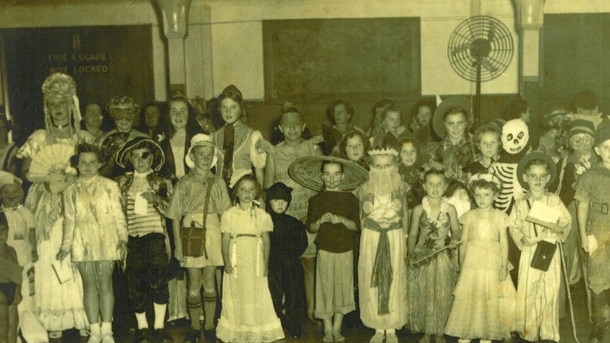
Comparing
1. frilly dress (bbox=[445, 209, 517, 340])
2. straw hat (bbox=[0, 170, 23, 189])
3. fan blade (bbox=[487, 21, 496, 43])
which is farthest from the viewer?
fan blade (bbox=[487, 21, 496, 43])

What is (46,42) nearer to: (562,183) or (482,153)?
(482,153)

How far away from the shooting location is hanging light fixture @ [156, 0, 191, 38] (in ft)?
22.7

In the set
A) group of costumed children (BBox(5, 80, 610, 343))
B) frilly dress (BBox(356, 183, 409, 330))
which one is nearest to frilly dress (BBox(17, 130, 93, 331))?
group of costumed children (BBox(5, 80, 610, 343))

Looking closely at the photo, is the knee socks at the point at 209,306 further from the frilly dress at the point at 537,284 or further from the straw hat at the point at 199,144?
the frilly dress at the point at 537,284

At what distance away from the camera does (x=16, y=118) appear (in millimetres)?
6645

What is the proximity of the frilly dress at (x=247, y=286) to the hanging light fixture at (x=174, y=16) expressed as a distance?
2348 mm

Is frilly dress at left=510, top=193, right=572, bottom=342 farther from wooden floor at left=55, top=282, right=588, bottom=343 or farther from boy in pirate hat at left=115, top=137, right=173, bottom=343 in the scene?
boy in pirate hat at left=115, top=137, right=173, bottom=343

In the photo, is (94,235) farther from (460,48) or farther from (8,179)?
(460,48)

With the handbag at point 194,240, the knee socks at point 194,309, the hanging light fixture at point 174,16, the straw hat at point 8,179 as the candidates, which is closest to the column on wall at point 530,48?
the hanging light fixture at point 174,16

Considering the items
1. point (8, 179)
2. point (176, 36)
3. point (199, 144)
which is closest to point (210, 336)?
point (199, 144)

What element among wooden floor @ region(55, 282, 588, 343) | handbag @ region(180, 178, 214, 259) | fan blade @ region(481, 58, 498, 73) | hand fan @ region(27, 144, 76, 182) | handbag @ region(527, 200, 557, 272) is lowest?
wooden floor @ region(55, 282, 588, 343)

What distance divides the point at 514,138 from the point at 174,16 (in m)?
3.48

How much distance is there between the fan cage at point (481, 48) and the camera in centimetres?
718

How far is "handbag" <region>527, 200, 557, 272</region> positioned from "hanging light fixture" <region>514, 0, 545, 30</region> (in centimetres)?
274
